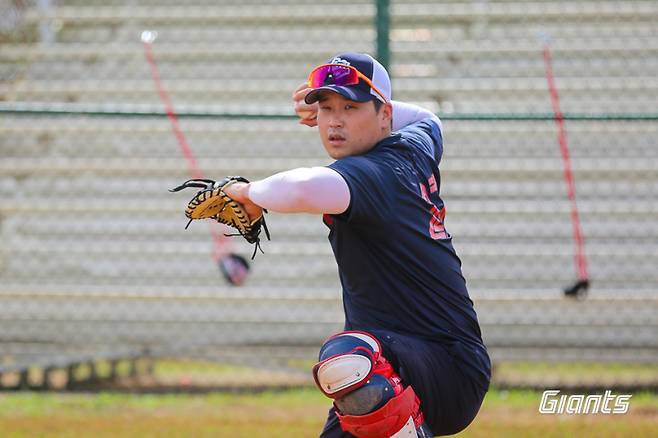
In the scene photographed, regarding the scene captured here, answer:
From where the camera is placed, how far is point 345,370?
9.94 ft

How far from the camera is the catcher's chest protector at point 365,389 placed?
3043 mm

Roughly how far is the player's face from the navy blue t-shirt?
0.17 feet

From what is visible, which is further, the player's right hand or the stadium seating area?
the stadium seating area

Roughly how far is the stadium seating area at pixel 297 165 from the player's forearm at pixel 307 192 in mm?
5354

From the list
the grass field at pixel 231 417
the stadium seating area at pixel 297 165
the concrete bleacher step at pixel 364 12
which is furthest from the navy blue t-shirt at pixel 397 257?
the concrete bleacher step at pixel 364 12

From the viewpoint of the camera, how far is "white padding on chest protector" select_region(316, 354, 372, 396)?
3.03 metres

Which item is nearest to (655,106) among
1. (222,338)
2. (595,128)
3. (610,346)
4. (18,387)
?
(595,128)

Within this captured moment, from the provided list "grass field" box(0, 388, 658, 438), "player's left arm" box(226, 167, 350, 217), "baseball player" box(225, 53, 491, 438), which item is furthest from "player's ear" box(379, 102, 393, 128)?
"grass field" box(0, 388, 658, 438)

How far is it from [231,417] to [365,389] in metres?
3.57

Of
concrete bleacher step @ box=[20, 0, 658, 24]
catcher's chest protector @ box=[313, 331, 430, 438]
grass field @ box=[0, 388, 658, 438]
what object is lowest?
grass field @ box=[0, 388, 658, 438]

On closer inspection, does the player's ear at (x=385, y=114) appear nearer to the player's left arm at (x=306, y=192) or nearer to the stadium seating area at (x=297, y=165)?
the player's left arm at (x=306, y=192)

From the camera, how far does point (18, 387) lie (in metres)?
7.86

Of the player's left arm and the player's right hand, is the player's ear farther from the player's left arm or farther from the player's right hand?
the player's left arm

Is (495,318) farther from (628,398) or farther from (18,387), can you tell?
(18,387)
